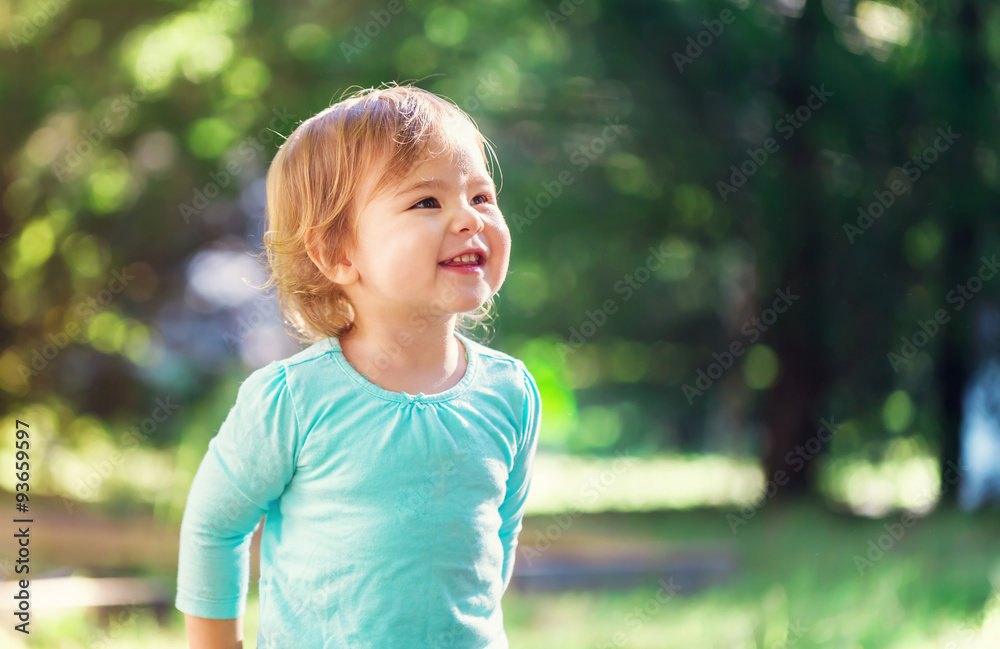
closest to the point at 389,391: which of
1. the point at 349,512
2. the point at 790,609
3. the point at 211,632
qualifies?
the point at 349,512

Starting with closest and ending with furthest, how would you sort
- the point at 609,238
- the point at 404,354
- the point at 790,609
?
the point at 404,354, the point at 790,609, the point at 609,238

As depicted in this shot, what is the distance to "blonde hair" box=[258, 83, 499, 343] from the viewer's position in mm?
1209

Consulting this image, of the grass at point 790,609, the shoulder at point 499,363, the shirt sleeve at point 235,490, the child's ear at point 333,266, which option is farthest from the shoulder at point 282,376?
the grass at point 790,609

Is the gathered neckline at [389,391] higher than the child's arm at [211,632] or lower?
higher

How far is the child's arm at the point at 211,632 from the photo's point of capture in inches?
48.2

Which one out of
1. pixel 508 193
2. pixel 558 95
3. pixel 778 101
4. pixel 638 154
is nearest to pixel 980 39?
pixel 778 101

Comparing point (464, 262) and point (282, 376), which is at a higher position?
point (464, 262)

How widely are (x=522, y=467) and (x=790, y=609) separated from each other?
217 centimetres

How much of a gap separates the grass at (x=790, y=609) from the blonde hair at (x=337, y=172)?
1.98 m

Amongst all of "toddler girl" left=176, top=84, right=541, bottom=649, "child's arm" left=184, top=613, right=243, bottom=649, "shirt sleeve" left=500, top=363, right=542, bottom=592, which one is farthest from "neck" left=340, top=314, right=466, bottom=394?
"child's arm" left=184, top=613, right=243, bottom=649

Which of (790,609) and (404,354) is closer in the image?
(404,354)

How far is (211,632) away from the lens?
1.23 m

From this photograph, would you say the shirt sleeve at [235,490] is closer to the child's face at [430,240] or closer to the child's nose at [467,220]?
the child's face at [430,240]

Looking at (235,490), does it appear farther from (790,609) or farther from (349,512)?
(790,609)
